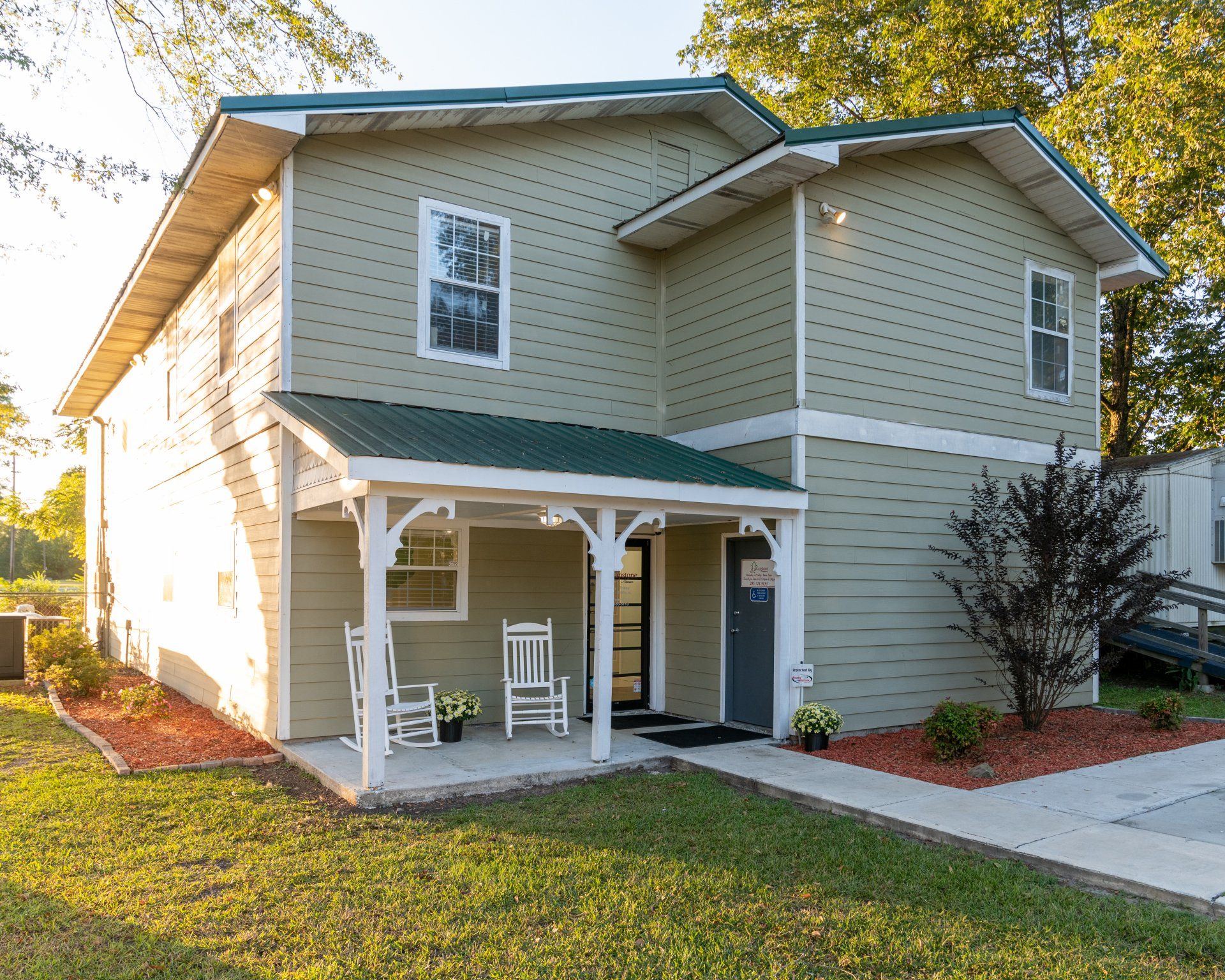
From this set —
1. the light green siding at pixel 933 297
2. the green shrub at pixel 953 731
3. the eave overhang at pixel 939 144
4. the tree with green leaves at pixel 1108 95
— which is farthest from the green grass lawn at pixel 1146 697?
the tree with green leaves at pixel 1108 95

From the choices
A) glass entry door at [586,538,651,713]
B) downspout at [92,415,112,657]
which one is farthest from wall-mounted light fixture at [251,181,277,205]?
downspout at [92,415,112,657]

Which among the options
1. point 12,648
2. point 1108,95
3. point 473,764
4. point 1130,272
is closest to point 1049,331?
point 1130,272

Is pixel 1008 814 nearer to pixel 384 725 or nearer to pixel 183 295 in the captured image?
pixel 384 725

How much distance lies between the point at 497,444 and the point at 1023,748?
5253 mm

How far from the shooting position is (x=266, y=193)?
8.18 meters

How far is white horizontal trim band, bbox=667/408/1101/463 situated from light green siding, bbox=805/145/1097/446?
93 millimetres

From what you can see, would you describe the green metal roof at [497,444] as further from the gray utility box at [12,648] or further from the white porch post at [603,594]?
the gray utility box at [12,648]

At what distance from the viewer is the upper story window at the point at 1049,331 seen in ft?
33.4

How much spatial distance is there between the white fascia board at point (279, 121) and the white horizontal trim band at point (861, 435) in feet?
15.1

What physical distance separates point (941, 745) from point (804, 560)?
1906 millimetres

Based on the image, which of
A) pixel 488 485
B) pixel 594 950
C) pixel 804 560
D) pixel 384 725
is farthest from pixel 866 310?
pixel 594 950

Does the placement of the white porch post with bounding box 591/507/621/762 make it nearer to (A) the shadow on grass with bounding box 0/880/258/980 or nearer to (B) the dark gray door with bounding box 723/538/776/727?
(B) the dark gray door with bounding box 723/538/776/727

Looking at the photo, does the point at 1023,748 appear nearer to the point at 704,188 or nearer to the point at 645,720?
the point at 645,720

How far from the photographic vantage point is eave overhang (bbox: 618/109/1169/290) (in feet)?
26.1
